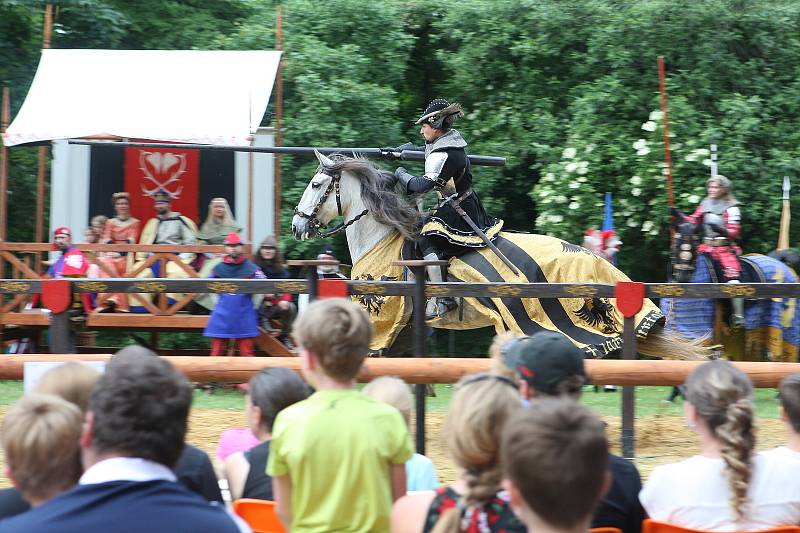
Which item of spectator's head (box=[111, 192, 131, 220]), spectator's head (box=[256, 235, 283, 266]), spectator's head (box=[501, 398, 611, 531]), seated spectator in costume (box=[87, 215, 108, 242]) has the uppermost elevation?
spectator's head (box=[111, 192, 131, 220])

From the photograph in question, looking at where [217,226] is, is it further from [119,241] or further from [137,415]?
[137,415]

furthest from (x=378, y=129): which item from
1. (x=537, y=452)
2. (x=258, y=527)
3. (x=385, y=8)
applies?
(x=537, y=452)

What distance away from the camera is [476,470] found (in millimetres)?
2500

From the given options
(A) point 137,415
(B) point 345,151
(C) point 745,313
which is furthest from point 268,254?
(A) point 137,415

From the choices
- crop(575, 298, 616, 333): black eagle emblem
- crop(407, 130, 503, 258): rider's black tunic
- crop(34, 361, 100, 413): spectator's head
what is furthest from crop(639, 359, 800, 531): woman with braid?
crop(407, 130, 503, 258): rider's black tunic

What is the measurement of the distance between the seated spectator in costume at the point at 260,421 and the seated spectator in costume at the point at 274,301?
6505 mm

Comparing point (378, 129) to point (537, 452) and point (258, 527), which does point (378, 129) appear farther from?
point (537, 452)

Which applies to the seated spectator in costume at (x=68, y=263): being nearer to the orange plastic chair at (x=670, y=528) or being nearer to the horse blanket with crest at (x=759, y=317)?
the horse blanket with crest at (x=759, y=317)

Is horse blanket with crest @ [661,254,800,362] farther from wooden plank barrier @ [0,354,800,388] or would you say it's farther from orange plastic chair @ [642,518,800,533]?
orange plastic chair @ [642,518,800,533]

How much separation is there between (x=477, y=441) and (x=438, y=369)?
3265 millimetres

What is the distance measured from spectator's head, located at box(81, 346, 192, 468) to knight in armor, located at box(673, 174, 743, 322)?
7.97 meters

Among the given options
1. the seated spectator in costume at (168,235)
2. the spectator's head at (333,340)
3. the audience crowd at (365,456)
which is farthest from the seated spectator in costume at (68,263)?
the spectator's head at (333,340)

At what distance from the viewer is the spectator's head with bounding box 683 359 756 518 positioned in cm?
304

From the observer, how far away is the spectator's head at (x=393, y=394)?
3.48 meters
